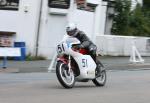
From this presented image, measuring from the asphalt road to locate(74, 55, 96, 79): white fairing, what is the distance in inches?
12.8

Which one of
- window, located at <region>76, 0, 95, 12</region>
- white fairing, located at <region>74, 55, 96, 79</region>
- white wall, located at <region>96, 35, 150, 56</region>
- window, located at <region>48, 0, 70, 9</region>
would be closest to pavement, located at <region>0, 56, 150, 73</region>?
window, located at <region>48, 0, 70, 9</region>

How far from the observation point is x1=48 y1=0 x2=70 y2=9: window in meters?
28.2

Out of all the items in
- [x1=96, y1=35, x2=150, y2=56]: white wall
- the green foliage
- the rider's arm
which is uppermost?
the rider's arm

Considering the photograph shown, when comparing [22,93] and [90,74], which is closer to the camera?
[22,93]

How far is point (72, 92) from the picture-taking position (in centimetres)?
A: 1400

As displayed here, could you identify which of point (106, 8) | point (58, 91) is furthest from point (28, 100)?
point (106, 8)

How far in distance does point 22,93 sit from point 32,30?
14654 millimetres

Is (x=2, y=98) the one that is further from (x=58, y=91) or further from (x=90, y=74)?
(x=90, y=74)

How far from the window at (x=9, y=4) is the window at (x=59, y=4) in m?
1.63

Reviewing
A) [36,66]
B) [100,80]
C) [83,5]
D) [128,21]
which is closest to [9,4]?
[83,5]

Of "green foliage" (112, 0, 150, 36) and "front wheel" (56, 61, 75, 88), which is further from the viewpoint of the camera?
"green foliage" (112, 0, 150, 36)

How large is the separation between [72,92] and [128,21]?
22.6 m

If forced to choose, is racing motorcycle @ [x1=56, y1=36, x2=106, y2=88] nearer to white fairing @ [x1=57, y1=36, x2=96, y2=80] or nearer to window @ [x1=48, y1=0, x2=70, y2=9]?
white fairing @ [x1=57, y1=36, x2=96, y2=80]

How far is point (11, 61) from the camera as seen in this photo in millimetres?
25906
